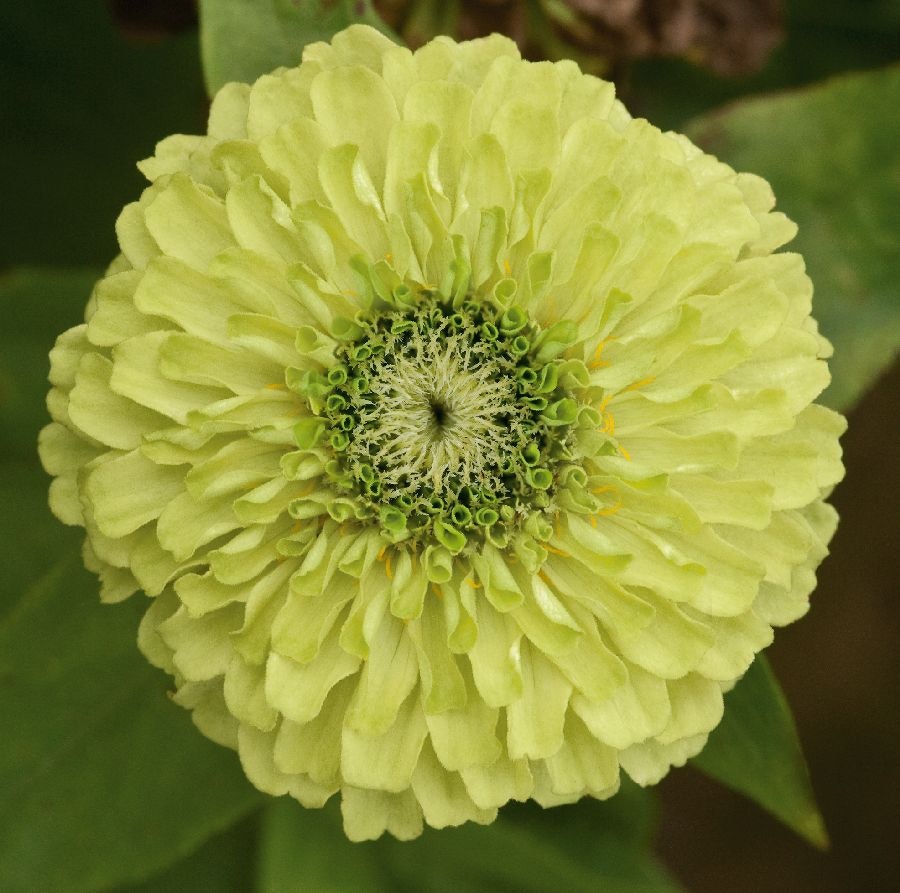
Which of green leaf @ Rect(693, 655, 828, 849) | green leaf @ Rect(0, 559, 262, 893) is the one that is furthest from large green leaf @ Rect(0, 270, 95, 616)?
green leaf @ Rect(693, 655, 828, 849)

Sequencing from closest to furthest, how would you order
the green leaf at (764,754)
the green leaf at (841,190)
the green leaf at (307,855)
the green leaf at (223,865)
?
the green leaf at (764,754) → the green leaf at (841,190) → the green leaf at (307,855) → the green leaf at (223,865)

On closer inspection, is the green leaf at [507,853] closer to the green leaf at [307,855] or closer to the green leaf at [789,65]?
the green leaf at [307,855]

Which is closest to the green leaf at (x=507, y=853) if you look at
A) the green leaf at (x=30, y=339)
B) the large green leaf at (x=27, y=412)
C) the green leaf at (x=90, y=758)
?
the green leaf at (x=90, y=758)

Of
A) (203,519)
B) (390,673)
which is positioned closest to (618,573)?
(390,673)

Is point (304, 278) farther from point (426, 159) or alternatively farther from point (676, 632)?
point (676, 632)

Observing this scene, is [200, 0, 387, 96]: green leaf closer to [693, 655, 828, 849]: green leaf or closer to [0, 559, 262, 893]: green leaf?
[0, 559, 262, 893]: green leaf

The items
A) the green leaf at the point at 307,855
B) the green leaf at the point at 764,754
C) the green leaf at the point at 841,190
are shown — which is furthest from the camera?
the green leaf at the point at 307,855
